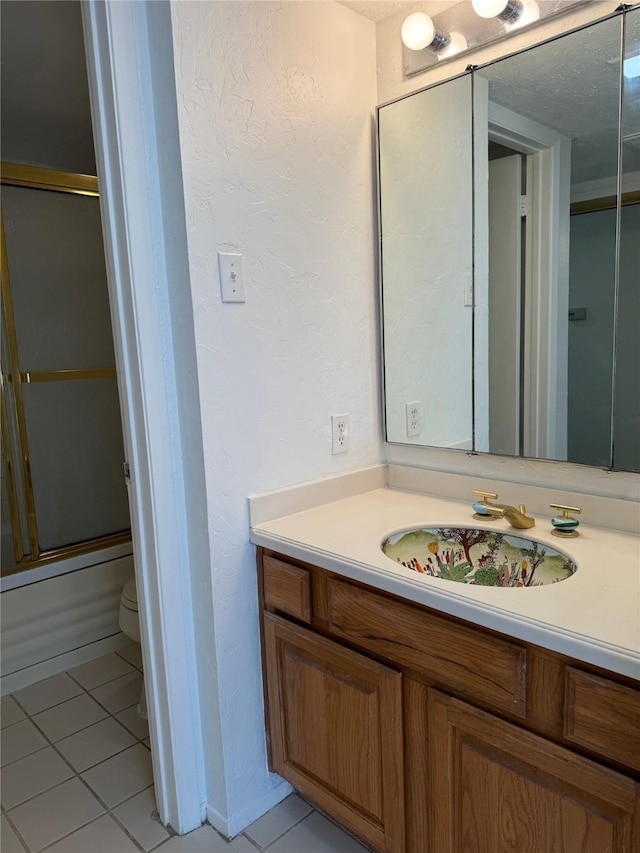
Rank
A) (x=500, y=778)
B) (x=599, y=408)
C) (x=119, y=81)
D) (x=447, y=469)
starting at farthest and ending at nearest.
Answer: (x=447, y=469), (x=599, y=408), (x=119, y=81), (x=500, y=778)

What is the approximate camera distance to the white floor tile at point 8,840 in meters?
1.49

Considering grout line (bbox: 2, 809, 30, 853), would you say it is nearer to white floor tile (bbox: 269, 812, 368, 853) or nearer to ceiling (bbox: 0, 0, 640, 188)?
white floor tile (bbox: 269, 812, 368, 853)

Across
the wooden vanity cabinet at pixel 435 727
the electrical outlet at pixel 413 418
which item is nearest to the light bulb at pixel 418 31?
the electrical outlet at pixel 413 418

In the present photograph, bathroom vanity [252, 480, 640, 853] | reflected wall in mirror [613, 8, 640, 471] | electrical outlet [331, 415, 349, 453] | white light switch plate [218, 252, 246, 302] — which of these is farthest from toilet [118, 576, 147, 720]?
reflected wall in mirror [613, 8, 640, 471]

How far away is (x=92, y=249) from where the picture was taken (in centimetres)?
267

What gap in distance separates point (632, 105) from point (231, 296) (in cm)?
96

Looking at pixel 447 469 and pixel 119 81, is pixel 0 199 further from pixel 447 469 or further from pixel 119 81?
pixel 447 469

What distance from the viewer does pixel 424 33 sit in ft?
5.08

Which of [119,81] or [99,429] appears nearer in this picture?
[119,81]

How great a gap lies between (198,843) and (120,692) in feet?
2.70

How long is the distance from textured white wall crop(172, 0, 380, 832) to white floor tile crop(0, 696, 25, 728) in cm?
96

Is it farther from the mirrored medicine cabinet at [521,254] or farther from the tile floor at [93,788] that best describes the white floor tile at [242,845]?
the mirrored medicine cabinet at [521,254]

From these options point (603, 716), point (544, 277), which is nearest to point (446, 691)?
point (603, 716)

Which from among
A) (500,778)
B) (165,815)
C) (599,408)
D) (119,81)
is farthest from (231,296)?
(165,815)
